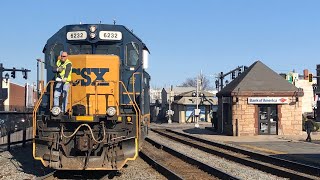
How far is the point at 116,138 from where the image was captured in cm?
1088

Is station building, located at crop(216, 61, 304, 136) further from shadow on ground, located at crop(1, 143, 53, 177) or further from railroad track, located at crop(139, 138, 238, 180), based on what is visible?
shadow on ground, located at crop(1, 143, 53, 177)

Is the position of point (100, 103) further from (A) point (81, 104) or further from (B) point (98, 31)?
(B) point (98, 31)

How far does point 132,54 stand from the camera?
13148 millimetres

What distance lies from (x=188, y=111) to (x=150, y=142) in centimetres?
4295

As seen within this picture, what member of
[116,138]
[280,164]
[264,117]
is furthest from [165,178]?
[264,117]

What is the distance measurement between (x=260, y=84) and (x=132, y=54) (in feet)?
66.3

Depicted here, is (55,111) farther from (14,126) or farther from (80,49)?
(14,126)

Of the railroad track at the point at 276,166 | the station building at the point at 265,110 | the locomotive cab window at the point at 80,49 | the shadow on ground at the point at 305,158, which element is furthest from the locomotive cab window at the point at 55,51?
the station building at the point at 265,110

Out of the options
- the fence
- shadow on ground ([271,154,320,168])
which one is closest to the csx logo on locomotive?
the fence

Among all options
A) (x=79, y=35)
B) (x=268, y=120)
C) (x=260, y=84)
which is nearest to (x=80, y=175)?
(x=79, y=35)

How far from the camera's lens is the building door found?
3041cm

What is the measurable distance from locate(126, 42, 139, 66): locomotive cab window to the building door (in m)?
19.1

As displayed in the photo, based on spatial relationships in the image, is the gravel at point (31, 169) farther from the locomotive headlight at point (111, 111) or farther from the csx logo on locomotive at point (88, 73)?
the csx logo on locomotive at point (88, 73)

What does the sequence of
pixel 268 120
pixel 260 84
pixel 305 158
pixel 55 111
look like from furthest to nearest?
pixel 260 84, pixel 268 120, pixel 305 158, pixel 55 111
